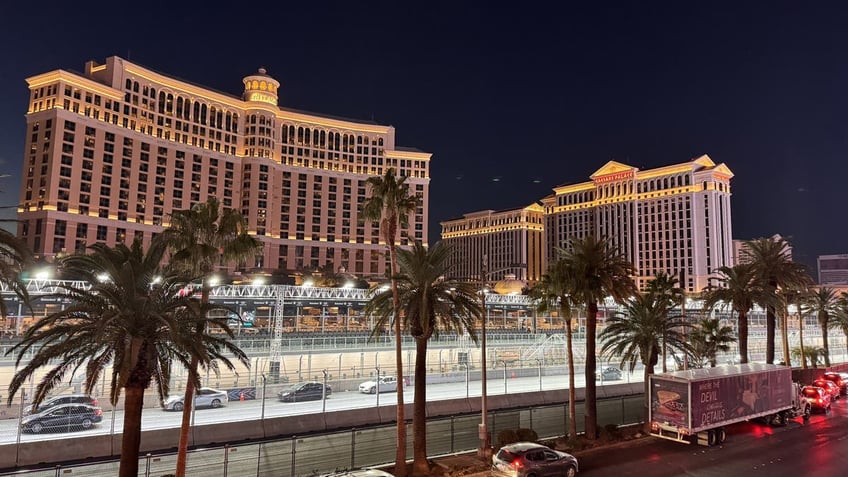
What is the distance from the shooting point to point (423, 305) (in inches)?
912

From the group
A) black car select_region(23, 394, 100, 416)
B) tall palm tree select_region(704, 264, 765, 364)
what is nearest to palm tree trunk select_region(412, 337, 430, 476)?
black car select_region(23, 394, 100, 416)

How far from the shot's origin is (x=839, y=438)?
2945 cm

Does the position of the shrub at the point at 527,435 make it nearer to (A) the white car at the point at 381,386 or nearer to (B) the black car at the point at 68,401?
(A) the white car at the point at 381,386

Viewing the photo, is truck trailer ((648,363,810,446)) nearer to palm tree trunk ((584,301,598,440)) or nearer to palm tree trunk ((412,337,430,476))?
palm tree trunk ((584,301,598,440))

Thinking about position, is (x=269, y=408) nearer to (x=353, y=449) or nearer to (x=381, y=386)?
(x=353, y=449)

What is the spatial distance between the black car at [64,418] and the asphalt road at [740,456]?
23799 mm

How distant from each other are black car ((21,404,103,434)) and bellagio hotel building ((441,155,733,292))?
12264cm

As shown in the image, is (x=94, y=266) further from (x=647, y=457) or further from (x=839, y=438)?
(x=839, y=438)

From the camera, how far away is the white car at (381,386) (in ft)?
127

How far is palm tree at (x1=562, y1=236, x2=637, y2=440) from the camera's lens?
1145 inches

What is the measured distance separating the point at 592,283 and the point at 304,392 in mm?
19786

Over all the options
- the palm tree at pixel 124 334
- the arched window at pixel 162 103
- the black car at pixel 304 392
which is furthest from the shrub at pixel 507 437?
the arched window at pixel 162 103

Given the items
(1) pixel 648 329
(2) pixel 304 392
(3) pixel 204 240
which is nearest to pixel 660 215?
(1) pixel 648 329

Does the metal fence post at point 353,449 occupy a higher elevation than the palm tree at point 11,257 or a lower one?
lower
